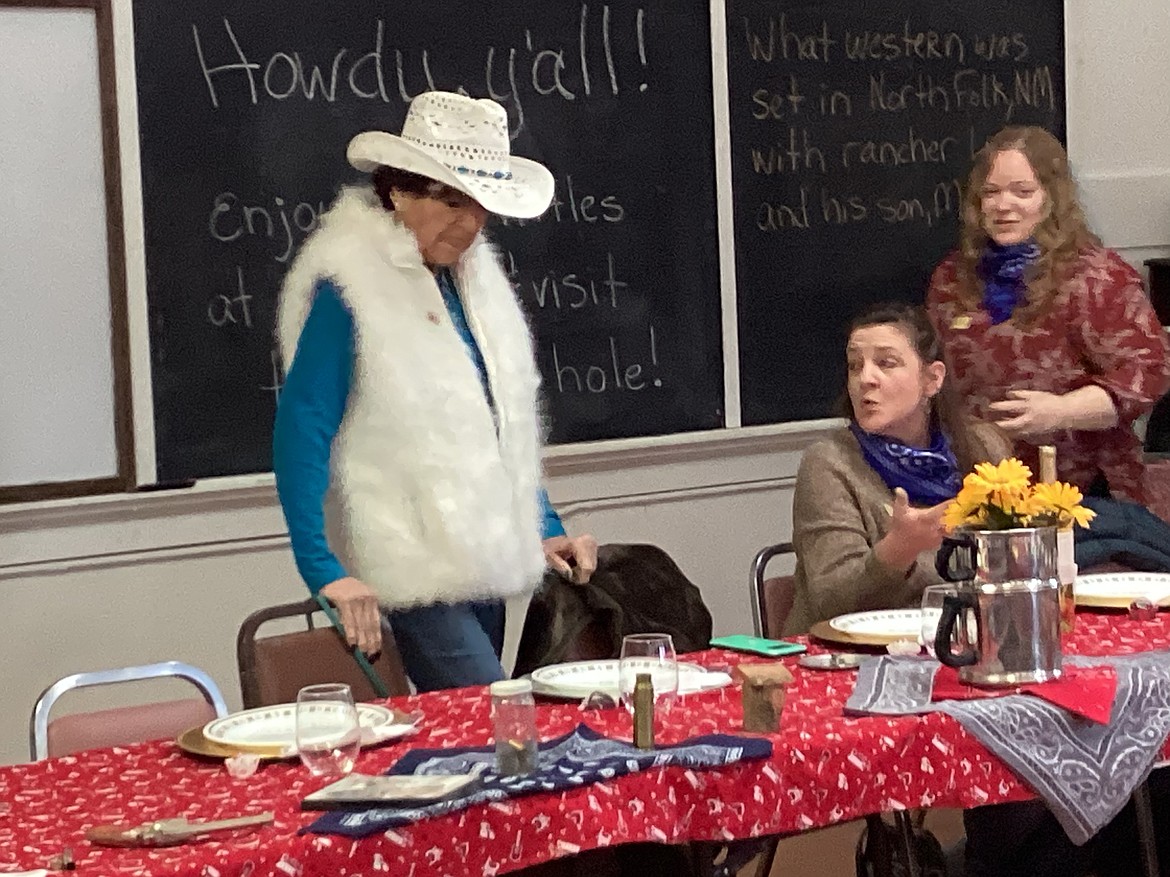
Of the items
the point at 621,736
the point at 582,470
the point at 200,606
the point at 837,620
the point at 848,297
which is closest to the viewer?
the point at 621,736

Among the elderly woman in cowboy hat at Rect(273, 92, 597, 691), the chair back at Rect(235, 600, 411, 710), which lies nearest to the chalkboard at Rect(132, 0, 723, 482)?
the elderly woman in cowboy hat at Rect(273, 92, 597, 691)

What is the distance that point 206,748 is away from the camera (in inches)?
84.4

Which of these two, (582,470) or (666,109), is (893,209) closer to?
(666,109)

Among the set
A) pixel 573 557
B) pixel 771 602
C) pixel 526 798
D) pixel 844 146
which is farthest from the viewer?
pixel 844 146

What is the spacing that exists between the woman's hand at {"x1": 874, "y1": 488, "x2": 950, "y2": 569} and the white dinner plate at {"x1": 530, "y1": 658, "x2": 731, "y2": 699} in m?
0.44

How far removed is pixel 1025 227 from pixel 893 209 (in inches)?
48.7

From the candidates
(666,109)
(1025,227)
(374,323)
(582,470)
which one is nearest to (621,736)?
(374,323)

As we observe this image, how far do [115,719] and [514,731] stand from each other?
85 cm

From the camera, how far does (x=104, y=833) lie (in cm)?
180

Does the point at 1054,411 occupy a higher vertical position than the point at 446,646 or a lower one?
higher

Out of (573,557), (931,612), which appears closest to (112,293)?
(573,557)

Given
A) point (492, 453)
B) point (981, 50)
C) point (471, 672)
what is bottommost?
point (471, 672)

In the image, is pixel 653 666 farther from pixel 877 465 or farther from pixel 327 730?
pixel 877 465

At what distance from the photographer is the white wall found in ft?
12.0
